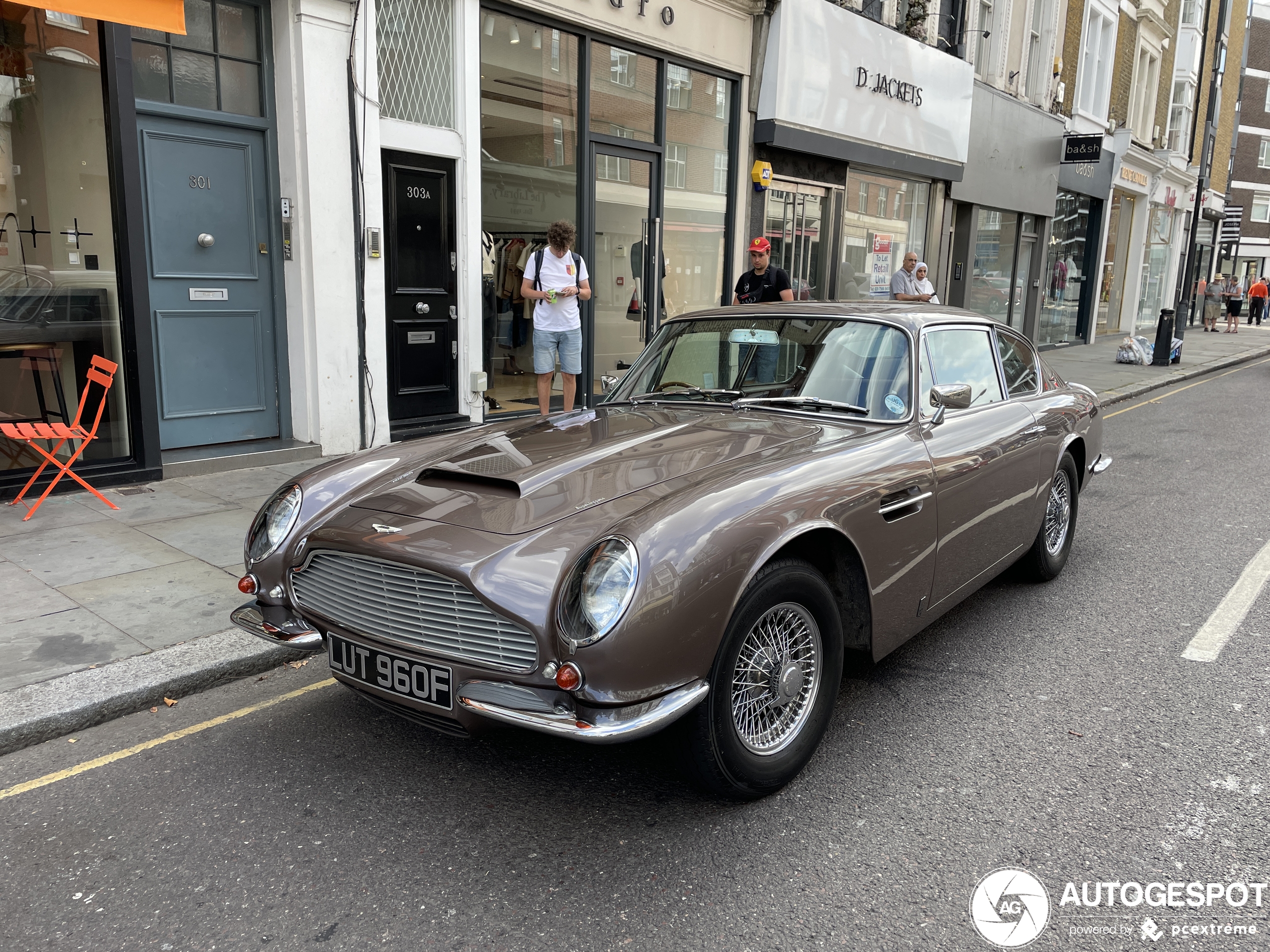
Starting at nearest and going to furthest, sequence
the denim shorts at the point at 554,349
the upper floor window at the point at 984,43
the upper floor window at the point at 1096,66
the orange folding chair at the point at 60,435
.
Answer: the orange folding chair at the point at 60,435
the denim shorts at the point at 554,349
the upper floor window at the point at 984,43
the upper floor window at the point at 1096,66

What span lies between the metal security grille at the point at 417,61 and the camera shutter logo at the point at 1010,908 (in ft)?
24.1

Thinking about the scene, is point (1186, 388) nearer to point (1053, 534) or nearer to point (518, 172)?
point (518, 172)

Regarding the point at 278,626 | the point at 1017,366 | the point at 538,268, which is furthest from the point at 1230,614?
the point at 538,268

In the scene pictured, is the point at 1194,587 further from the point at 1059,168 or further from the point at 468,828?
the point at 1059,168

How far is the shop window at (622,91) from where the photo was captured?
9868 millimetres

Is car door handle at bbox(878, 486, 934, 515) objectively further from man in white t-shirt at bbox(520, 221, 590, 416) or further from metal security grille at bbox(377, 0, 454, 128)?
metal security grille at bbox(377, 0, 454, 128)

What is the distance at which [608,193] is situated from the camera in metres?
10.2

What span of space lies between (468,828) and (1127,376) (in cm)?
1627

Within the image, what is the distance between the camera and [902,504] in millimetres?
3344

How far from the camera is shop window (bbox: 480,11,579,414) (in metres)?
8.88

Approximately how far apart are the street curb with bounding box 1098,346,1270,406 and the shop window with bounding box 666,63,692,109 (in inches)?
226

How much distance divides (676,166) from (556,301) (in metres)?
3.86

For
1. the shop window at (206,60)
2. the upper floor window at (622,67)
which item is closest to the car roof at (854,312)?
the shop window at (206,60)

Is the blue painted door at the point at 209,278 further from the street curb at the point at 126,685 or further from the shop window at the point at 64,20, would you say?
the street curb at the point at 126,685
